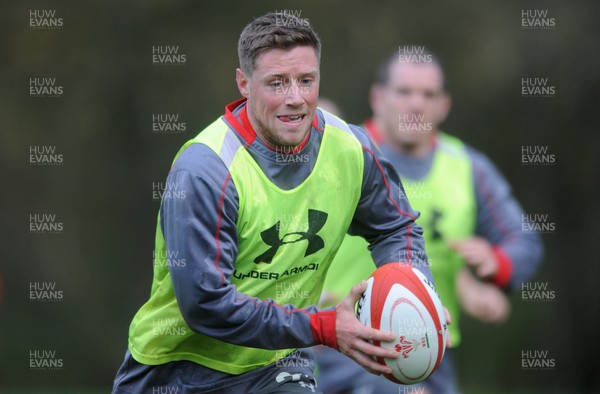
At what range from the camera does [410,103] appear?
6.74 metres

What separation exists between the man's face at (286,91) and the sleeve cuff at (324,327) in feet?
2.11

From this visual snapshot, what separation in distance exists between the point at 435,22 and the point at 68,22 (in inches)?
139

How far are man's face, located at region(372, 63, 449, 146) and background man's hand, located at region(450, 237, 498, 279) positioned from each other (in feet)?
2.68

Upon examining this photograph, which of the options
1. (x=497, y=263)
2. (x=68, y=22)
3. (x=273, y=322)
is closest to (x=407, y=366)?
(x=273, y=322)

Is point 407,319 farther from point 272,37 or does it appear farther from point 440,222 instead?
point 440,222

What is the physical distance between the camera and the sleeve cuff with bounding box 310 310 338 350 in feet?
12.0

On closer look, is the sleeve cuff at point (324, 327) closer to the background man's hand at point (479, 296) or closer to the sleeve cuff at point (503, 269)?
the background man's hand at point (479, 296)

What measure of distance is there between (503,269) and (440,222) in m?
0.50

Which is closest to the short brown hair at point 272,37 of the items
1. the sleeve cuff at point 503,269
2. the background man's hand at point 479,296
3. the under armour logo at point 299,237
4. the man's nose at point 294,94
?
the man's nose at point 294,94

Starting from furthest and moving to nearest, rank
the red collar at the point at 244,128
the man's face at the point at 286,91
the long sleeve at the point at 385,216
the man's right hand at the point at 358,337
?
1. the long sleeve at the point at 385,216
2. the red collar at the point at 244,128
3. the man's face at the point at 286,91
4. the man's right hand at the point at 358,337

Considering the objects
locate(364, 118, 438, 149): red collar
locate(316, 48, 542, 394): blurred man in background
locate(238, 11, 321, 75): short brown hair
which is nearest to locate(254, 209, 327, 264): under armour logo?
locate(238, 11, 321, 75): short brown hair

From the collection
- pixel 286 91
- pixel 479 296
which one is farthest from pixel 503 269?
pixel 286 91

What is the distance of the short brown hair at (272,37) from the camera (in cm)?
373

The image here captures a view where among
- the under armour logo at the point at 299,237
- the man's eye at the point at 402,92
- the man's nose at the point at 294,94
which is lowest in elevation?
the under armour logo at the point at 299,237
